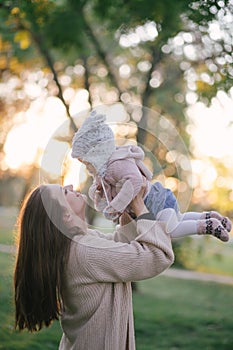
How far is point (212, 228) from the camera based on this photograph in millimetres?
1947

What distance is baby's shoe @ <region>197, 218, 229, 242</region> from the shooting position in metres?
1.94

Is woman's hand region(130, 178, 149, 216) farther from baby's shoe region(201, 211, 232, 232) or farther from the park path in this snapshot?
the park path

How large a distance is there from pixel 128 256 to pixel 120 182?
0.72ft

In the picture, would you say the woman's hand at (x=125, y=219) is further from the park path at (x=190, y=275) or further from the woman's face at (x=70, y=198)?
the park path at (x=190, y=275)

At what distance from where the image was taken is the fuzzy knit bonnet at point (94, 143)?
6.30ft

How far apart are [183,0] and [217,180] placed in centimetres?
393

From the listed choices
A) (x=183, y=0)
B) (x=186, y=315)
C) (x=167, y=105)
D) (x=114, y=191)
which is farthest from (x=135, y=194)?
(x=167, y=105)

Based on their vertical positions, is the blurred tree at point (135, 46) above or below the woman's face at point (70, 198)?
below

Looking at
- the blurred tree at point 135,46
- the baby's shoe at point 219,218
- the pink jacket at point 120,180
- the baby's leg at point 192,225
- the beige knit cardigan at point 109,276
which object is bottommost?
the blurred tree at point 135,46

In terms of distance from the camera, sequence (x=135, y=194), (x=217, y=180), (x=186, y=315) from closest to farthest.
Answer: (x=135, y=194), (x=186, y=315), (x=217, y=180)

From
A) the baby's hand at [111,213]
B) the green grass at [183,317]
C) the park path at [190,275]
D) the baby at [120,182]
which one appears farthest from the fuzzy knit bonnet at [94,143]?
the park path at [190,275]

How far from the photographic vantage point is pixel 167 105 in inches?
317

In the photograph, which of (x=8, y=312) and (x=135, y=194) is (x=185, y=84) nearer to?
(x=8, y=312)

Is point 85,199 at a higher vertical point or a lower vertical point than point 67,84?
higher
